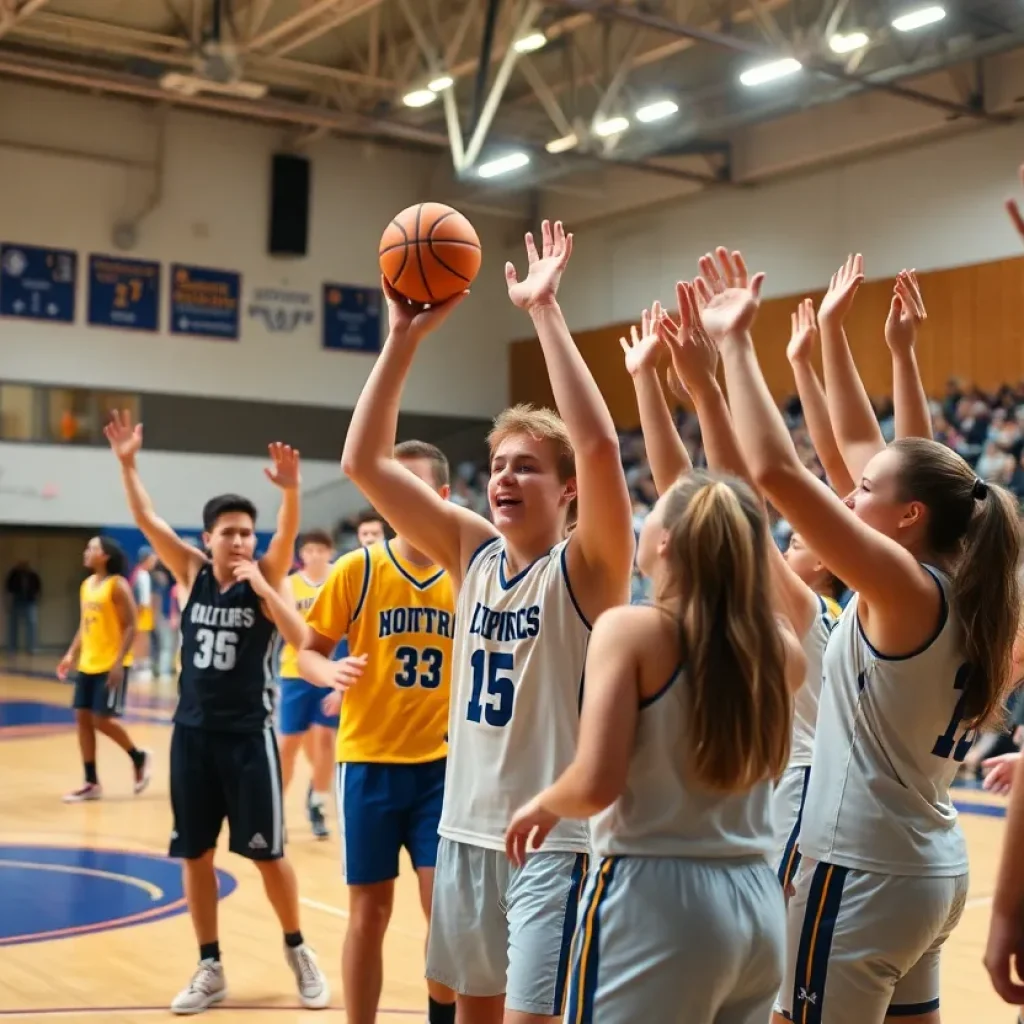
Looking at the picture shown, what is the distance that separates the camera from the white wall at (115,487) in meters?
22.5

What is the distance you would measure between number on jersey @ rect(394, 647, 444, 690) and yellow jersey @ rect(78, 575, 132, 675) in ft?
21.4

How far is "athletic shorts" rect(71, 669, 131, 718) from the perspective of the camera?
10.5 metres

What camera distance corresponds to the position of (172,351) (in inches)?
930

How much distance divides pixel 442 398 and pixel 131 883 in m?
18.9

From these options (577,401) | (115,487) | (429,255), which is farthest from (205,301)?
(577,401)

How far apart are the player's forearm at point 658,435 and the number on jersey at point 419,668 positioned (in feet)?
5.02

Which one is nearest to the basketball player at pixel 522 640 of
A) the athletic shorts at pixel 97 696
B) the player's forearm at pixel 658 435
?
the player's forearm at pixel 658 435

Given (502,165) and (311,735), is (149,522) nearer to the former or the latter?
(311,735)

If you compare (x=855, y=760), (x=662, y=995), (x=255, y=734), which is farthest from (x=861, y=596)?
Result: (x=255, y=734)

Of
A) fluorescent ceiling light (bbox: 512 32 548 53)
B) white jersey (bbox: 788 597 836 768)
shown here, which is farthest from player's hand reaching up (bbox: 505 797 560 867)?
fluorescent ceiling light (bbox: 512 32 548 53)

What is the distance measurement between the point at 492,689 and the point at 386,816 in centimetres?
137

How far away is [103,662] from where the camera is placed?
10.8 meters

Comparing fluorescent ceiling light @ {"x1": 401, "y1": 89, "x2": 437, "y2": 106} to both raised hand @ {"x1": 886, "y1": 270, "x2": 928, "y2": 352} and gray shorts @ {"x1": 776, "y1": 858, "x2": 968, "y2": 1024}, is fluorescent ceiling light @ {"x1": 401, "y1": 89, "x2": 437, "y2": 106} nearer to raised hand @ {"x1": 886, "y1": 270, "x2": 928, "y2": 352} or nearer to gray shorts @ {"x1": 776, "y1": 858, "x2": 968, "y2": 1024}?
raised hand @ {"x1": 886, "y1": 270, "x2": 928, "y2": 352}

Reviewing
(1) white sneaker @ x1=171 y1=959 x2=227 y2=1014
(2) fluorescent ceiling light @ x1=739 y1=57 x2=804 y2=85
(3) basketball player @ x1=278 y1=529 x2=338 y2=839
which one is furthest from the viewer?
(2) fluorescent ceiling light @ x1=739 y1=57 x2=804 y2=85
